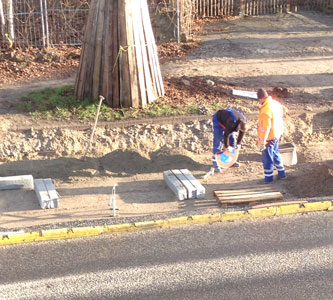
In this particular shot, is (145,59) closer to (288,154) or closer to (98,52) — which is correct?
(98,52)

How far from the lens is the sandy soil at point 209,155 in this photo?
457 inches

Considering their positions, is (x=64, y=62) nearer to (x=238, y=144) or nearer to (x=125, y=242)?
(x=238, y=144)

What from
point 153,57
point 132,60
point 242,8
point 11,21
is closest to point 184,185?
point 132,60

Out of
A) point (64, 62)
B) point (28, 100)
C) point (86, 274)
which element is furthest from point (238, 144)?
point (64, 62)

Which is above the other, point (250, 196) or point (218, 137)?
point (218, 137)

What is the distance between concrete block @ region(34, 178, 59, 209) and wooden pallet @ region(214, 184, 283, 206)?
9.81 ft

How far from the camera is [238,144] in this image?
12.3 m

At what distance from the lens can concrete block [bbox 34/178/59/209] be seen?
446 inches

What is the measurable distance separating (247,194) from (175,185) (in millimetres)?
1366

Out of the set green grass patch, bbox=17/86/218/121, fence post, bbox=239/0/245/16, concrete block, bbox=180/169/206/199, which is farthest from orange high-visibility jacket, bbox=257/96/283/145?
fence post, bbox=239/0/245/16

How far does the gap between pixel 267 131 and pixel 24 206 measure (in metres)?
4.78

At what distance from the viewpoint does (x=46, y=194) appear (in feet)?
37.7

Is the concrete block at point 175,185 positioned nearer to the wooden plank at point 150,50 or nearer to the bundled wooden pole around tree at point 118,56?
the bundled wooden pole around tree at point 118,56

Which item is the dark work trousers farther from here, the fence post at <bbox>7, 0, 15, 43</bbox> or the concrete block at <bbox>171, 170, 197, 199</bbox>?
the fence post at <bbox>7, 0, 15, 43</bbox>
